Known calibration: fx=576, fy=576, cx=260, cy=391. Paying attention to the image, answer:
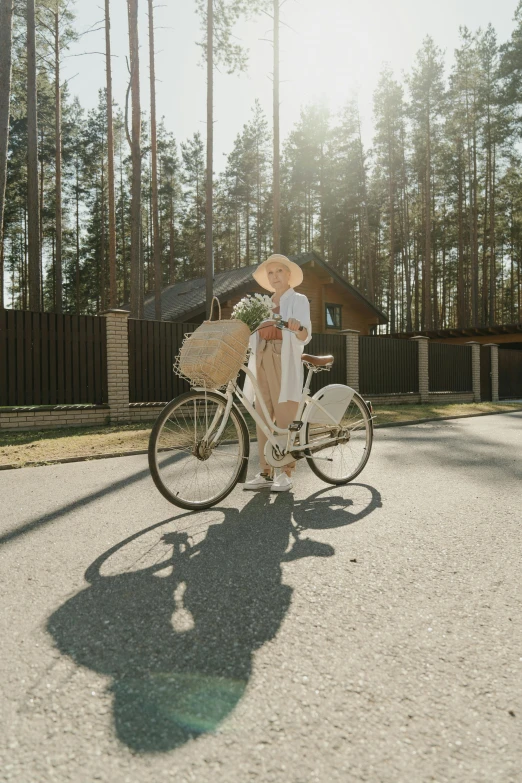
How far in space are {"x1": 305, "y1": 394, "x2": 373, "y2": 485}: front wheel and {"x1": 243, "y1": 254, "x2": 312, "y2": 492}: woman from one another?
0.24m

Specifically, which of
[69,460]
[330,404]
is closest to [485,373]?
[69,460]

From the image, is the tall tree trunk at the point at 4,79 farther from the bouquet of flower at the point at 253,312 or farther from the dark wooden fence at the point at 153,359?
the bouquet of flower at the point at 253,312

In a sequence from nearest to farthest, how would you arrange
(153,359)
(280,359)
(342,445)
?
1. (280,359)
2. (342,445)
3. (153,359)

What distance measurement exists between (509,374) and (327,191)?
20.1 metres

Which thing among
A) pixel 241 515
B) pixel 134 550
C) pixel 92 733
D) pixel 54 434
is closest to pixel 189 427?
pixel 241 515

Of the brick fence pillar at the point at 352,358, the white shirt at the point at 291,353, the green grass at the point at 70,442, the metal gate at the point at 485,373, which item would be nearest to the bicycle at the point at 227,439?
the white shirt at the point at 291,353

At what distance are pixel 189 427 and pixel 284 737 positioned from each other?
99.5 inches

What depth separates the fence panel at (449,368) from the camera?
20.7 m

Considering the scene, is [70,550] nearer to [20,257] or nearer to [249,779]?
[249,779]

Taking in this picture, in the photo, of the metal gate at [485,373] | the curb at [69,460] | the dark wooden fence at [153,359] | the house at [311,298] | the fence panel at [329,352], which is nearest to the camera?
the curb at [69,460]

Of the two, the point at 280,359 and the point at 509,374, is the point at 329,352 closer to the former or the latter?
the point at 280,359

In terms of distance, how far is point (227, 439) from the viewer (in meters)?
3.87

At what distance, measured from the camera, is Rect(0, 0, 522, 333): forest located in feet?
106

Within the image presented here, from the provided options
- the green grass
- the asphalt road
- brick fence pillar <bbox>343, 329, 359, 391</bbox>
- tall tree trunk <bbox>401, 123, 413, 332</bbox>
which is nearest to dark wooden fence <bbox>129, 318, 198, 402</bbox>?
the green grass
